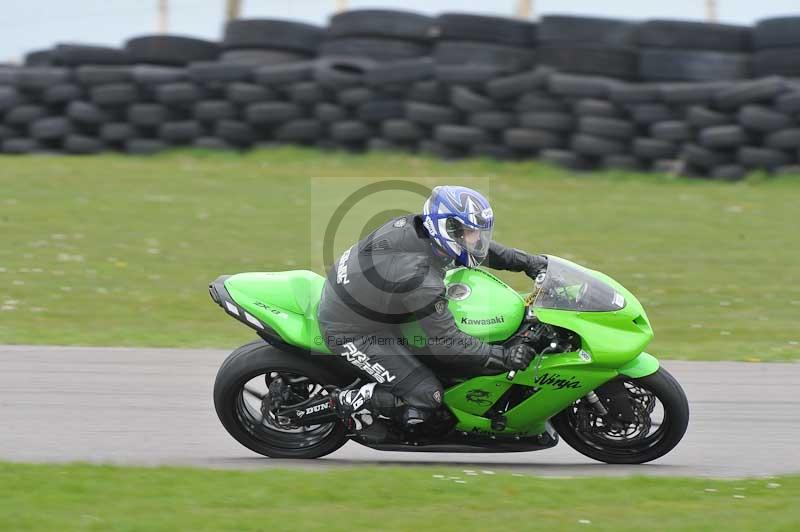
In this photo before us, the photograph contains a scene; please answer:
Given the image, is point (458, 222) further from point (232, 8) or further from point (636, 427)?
point (232, 8)

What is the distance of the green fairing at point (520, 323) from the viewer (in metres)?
5.86

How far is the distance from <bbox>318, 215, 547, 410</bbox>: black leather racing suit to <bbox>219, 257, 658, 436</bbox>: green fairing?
11 cm

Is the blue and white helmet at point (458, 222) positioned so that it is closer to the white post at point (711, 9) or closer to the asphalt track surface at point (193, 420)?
the asphalt track surface at point (193, 420)

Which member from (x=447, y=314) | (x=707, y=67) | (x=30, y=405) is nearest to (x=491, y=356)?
(x=447, y=314)

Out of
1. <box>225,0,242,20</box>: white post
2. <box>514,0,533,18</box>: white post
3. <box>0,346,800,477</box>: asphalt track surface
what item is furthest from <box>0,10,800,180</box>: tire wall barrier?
<box>0,346,800,477</box>: asphalt track surface

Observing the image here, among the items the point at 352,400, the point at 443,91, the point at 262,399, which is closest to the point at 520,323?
the point at 352,400

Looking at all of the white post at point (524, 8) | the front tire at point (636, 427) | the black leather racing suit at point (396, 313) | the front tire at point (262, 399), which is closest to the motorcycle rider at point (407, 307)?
the black leather racing suit at point (396, 313)

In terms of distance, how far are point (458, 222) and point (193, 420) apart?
2.29m

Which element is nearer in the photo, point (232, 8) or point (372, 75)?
point (372, 75)

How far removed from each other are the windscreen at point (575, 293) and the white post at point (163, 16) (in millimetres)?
15633

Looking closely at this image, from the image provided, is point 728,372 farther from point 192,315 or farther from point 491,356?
point 192,315

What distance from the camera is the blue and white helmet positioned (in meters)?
5.75

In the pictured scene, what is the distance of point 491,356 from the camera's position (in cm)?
580

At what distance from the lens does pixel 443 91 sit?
16375 mm
